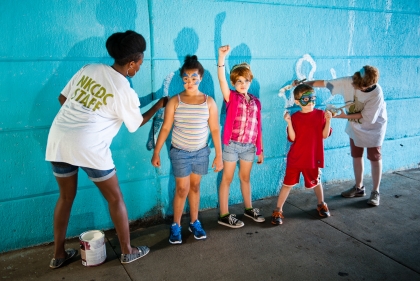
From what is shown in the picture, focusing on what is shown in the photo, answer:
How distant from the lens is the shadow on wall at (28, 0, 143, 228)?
2.95 m

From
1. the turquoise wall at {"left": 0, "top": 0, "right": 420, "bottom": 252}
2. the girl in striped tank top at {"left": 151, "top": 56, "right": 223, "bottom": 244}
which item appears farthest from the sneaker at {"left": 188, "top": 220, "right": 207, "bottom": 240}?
the turquoise wall at {"left": 0, "top": 0, "right": 420, "bottom": 252}

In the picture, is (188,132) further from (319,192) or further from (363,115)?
(363,115)

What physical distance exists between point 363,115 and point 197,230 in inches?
84.1

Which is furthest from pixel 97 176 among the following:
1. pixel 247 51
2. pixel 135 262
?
pixel 247 51

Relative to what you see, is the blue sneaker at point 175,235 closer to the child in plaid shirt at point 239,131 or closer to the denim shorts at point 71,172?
the child in plaid shirt at point 239,131

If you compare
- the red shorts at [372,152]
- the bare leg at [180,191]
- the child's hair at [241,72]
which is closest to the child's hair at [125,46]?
the child's hair at [241,72]

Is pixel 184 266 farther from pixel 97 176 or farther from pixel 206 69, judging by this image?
pixel 206 69

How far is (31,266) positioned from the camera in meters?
2.80

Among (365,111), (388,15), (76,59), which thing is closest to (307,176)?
(365,111)

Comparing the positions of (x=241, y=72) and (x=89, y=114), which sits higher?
(x=241, y=72)

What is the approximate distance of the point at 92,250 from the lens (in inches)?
108

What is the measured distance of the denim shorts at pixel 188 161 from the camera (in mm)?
3035

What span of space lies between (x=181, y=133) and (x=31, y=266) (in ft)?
5.25

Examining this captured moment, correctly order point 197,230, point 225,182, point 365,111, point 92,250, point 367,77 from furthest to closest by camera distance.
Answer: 1. point 365,111
2. point 367,77
3. point 225,182
4. point 197,230
5. point 92,250
